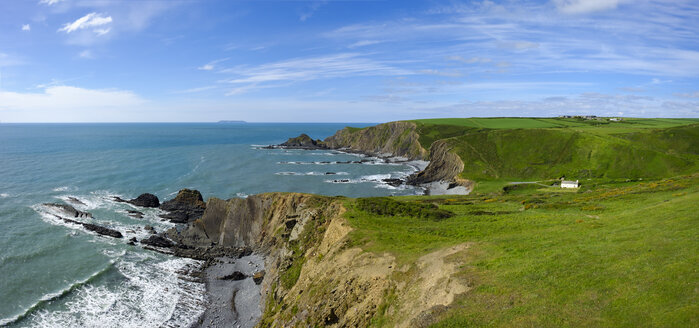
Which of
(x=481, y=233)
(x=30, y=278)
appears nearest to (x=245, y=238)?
(x=30, y=278)

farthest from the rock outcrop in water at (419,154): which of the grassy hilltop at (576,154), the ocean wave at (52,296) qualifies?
the ocean wave at (52,296)

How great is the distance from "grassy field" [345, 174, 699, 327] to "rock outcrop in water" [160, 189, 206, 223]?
47.7 meters

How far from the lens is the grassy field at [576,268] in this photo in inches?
A: 600

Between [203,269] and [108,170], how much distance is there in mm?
84854

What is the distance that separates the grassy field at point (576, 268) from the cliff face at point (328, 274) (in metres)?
1.46

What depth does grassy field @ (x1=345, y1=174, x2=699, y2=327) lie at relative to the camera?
15.2 m

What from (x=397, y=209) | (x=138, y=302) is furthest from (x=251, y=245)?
(x=397, y=209)

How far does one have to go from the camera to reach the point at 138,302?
39438mm

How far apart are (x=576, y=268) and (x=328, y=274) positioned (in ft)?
57.9

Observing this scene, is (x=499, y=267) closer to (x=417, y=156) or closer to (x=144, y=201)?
(x=144, y=201)

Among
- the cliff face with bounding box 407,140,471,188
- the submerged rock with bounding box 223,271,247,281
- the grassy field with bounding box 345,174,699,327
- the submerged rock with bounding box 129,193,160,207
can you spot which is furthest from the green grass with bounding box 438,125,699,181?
the submerged rock with bounding box 129,193,160,207

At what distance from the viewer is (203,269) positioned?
156 feet

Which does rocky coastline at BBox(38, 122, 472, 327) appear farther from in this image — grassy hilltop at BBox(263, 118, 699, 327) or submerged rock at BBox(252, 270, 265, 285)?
grassy hilltop at BBox(263, 118, 699, 327)

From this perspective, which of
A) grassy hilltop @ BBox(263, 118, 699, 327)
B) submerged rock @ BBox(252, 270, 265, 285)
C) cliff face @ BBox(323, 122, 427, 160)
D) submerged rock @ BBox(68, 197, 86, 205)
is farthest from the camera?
cliff face @ BBox(323, 122, 427, 160)
